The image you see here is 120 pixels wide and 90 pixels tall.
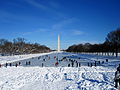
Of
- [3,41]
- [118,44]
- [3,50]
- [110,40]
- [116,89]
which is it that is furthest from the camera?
[3,41]

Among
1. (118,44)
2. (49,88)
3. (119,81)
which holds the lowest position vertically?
(49,88)

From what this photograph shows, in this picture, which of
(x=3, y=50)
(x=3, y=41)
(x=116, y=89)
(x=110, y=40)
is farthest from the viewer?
(x=3, y=41)

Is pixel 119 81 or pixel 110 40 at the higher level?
pixel 110 40

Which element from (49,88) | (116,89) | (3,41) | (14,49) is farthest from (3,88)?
(3,41)

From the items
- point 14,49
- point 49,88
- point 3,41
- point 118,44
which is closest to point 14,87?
point 49,88

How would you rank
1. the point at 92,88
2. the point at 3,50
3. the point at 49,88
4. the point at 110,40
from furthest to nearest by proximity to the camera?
the point at 3,50
the point at 110,40
the point at 49,88
the point at 92,88

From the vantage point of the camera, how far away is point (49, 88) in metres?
10.6

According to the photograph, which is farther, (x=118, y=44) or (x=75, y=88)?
(x=118, y=44)

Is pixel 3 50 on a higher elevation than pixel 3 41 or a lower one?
lower

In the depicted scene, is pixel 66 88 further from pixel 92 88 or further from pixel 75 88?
pixel 92 88

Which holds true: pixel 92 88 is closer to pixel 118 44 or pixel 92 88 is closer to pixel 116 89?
pixel 116 89

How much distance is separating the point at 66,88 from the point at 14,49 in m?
75.3

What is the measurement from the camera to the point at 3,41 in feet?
305

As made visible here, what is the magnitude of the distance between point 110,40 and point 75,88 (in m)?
49.1
